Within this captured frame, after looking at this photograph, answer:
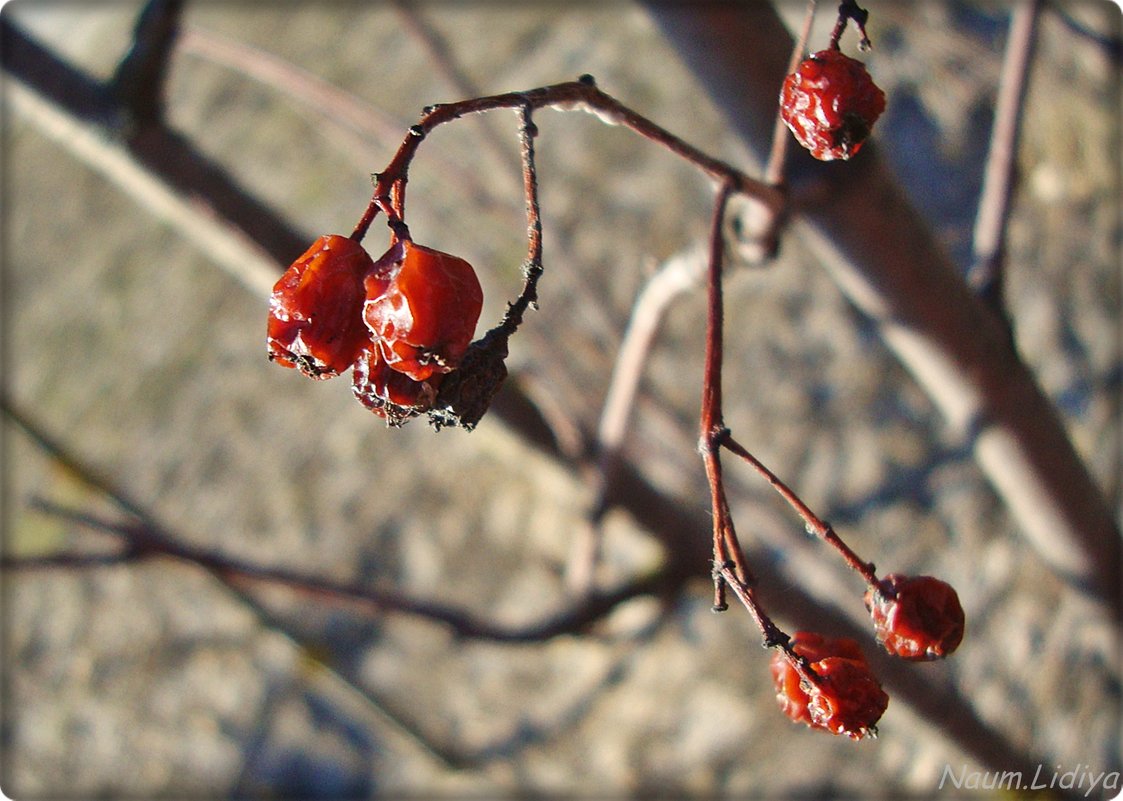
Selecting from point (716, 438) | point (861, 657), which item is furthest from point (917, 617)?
point (716, 438)

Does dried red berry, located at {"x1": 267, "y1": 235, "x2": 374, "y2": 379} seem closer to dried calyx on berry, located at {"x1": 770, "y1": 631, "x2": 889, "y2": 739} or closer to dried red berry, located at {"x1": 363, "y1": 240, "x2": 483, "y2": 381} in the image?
dried red berry, located at {"x1": 363, "y1": 240, "x2": 483, "y2": 381}

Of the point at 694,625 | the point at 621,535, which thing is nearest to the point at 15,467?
the point at 621,535

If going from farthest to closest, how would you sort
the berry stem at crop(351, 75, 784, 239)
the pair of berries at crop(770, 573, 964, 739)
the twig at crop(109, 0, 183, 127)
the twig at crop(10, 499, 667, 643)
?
the twig at crop(10, 499, 667, 643) < the twig at crop(109, 0, 183, 127) < the pair of berries at crop(770, 573, 964, 739) < the berry stem at crop(351, 75, 784, 239)

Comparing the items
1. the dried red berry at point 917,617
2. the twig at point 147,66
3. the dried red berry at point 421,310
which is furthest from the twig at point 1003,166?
the twig at point 147,66

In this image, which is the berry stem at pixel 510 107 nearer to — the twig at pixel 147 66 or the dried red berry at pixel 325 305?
the dried red berry at pixel 325 305

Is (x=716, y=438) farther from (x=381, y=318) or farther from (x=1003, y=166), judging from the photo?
(x=1003, y=166)

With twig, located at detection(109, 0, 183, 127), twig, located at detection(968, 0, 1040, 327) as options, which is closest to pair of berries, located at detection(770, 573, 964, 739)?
twig, located at detection(968, 0, 1040, 327)
